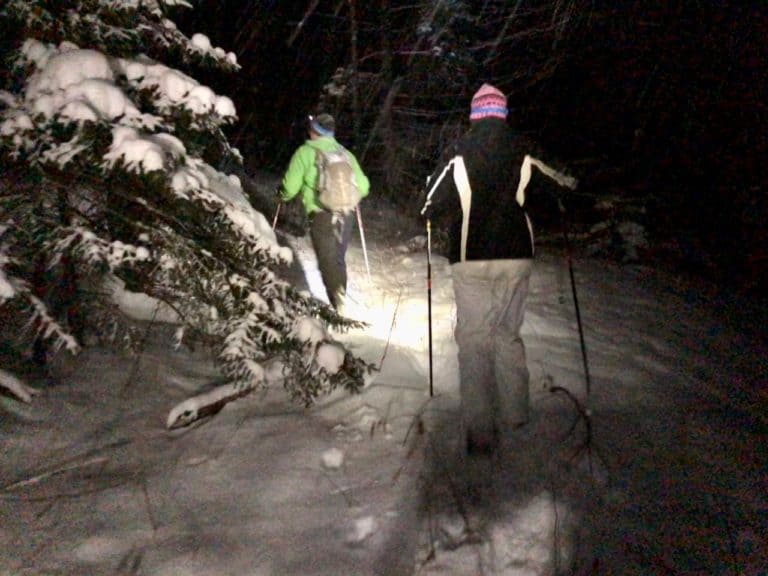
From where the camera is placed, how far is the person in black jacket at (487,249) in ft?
12.2

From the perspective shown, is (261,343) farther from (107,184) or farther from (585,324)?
(585,324)

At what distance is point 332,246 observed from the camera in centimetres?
594

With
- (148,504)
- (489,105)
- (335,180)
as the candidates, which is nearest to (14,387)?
(148,504)

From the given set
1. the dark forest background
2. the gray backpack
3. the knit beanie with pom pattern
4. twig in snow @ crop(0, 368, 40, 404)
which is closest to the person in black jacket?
the knit beanie with pom pattern

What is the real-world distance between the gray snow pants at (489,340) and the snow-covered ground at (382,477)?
0.25 meters

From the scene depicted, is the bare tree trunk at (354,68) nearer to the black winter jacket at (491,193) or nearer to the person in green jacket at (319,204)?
the person in green jacket at (319,204)

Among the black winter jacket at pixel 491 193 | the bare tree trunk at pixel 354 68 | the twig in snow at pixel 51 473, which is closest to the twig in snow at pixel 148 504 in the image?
the twig in snow at pixel 51 473

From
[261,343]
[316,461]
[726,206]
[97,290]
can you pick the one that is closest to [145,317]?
[97,290]

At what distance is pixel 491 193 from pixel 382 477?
6.21ft

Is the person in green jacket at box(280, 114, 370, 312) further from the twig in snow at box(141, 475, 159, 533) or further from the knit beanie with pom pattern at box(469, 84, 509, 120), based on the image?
the twig in snow at box(141, 475, 159, 533)

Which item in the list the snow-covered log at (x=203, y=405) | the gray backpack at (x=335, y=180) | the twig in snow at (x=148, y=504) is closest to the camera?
the twig in snow at (x=148, y=504)

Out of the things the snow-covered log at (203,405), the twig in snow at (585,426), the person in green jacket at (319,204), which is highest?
the person in green jacket at (319,204)

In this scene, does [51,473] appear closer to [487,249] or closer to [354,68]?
[487,249]

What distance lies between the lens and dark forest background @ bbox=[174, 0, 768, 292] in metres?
9.50
